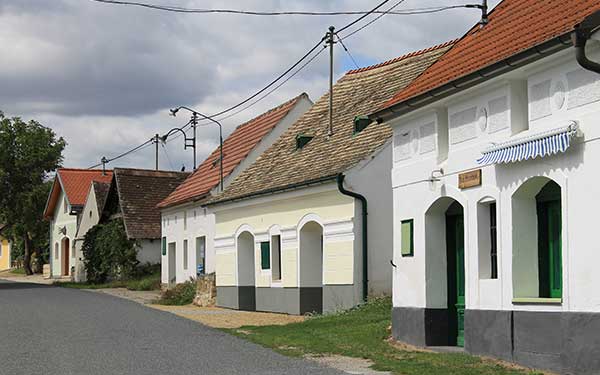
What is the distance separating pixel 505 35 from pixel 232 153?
2228 centimetres

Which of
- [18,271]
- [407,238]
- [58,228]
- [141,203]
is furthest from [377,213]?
[18,271]

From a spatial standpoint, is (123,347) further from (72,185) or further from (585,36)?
(72,185)

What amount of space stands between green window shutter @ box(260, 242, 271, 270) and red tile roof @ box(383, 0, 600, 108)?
10.4 metres

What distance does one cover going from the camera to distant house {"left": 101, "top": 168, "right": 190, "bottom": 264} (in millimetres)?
43812

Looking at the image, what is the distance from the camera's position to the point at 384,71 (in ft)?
91.2

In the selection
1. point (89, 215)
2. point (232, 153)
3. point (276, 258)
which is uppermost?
point (232, 153)

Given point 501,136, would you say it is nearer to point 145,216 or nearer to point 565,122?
point 565,122

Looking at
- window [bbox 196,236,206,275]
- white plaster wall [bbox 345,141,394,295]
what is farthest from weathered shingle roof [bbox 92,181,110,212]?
white plaster wall [bbox 345,141,394,295]

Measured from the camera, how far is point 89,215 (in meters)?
51.1

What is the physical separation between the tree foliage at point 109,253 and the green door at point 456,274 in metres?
29.4

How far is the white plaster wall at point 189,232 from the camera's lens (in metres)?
32.9

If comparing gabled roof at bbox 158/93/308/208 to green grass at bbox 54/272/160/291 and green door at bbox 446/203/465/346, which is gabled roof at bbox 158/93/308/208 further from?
green door at bbox 446/203/465/346

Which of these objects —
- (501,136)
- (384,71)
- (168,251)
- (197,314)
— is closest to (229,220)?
(197,314)

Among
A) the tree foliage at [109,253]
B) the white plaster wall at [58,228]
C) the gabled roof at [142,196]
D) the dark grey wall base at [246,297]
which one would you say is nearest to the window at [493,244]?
the dark grey wall base at [246,297]
